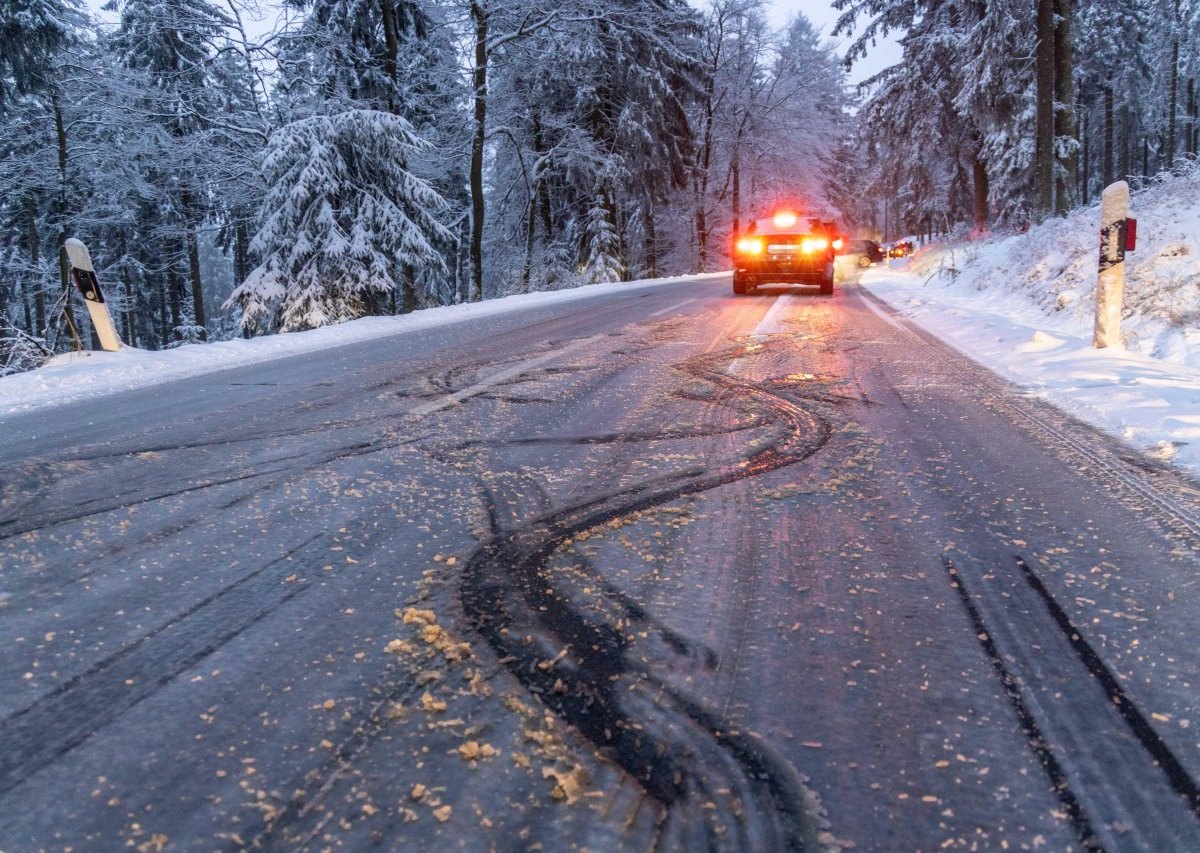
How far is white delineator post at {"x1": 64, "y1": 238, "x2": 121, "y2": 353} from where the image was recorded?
336 inches

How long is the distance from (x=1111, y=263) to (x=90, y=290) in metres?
10.9

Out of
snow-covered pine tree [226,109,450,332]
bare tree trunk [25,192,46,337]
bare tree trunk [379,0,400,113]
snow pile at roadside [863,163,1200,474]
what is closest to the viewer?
snow pile at roadside [863,163,1200,474]

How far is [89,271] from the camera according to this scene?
8.77 m

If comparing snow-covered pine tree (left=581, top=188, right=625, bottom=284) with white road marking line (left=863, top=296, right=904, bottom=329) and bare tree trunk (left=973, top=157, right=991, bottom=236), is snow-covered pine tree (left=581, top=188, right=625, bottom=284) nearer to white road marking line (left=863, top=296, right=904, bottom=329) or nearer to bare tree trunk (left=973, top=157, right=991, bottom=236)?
bare tree trunk (left=973, top=157, right=991, bottom=236)

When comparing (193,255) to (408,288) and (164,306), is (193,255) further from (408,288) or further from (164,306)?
(408,288)

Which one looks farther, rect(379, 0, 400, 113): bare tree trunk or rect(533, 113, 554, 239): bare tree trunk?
rect(533, 113, 554, 239): bare tree trunk

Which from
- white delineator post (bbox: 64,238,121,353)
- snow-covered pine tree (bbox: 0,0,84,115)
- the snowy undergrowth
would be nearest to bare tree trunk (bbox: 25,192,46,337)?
snow-covered pine tree (bbox: 0,0,84,115)

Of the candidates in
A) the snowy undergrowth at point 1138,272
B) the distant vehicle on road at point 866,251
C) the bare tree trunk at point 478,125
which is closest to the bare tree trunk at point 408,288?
the bare tree trunk at point 478,125

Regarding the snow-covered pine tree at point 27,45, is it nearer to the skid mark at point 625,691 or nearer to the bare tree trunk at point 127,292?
the bare tree trunk at point 127,292

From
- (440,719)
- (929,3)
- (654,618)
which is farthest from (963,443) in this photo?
(929,3)

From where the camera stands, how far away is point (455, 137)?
2505cm

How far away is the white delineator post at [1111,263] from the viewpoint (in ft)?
19.4

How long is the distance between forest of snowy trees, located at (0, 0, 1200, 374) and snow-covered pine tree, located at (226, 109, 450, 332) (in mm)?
52

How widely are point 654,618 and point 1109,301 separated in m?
6.13
